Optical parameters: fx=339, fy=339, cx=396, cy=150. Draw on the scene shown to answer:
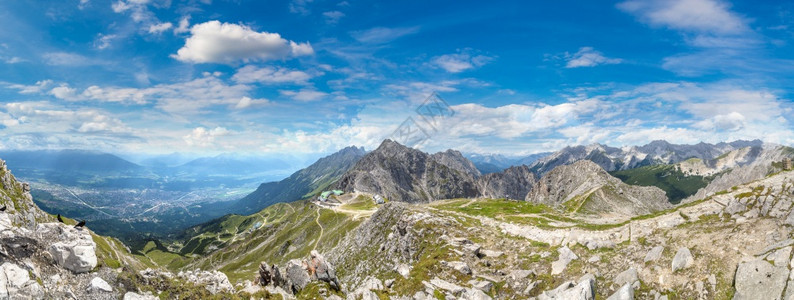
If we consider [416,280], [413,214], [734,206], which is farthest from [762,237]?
[413,214]

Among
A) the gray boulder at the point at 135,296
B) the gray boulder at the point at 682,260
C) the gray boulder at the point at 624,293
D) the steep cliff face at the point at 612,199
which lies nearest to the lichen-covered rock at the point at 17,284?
the gray boulder at the point at 135,296

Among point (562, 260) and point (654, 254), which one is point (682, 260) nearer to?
point (654, 254)

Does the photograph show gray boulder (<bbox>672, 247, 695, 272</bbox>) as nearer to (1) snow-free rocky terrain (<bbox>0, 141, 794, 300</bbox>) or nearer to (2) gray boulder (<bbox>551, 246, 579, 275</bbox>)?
(1) snow-free rocky terrain (<bbox>0, 141, 794, 300</bbox>)

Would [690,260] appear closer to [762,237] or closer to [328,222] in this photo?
[762,237]

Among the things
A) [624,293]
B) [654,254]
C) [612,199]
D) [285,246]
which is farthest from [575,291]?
[285,246]

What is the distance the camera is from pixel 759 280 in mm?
21109

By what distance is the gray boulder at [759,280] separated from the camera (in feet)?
66.6

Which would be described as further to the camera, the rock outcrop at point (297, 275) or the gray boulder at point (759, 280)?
the rock outcrop at point (297, 275)

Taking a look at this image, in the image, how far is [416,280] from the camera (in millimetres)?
34500

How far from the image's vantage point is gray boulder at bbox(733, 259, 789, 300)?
20297mm

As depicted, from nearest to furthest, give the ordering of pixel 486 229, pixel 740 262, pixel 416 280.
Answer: pixel 740 262
pixel 416 280
pixel 486 229

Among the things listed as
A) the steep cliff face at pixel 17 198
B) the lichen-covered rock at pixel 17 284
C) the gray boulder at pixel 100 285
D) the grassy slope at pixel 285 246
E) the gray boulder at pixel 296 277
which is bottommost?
the grassy slope at pixel 285 246

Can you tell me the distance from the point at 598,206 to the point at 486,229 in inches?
3788

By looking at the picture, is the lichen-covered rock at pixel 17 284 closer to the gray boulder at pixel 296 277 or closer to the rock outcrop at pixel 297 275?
the rock outcrop at pixel 297 275
